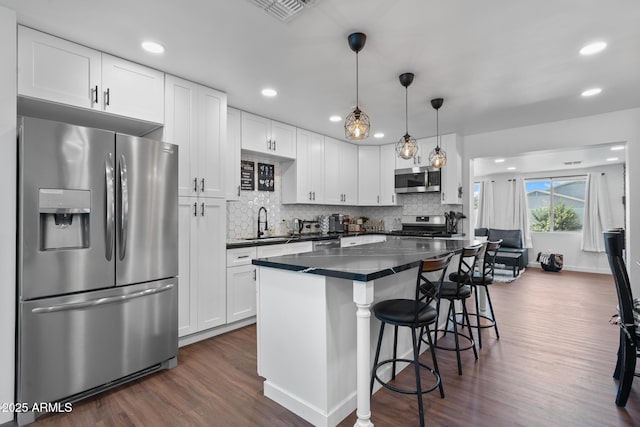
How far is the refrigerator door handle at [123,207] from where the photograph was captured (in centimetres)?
226

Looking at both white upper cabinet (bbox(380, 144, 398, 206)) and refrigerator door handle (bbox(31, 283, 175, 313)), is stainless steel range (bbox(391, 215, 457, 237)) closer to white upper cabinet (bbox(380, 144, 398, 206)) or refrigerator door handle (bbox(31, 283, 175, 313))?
white upper cabinet (bbox(380, 144, 398, 206))

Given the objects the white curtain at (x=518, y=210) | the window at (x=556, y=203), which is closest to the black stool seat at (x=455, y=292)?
the white curtain at (x=518, y=210)

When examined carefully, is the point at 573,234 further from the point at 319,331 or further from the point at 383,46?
the point at 319,331

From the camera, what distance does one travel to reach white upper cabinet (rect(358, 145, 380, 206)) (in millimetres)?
5801

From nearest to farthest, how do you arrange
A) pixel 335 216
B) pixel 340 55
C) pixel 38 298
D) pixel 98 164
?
pixel 38 298
pixel 98 164
pixel 340 55
pixel 335 216

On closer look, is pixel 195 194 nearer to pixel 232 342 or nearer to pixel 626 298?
pixel 232 342

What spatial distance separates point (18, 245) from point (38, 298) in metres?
0.36

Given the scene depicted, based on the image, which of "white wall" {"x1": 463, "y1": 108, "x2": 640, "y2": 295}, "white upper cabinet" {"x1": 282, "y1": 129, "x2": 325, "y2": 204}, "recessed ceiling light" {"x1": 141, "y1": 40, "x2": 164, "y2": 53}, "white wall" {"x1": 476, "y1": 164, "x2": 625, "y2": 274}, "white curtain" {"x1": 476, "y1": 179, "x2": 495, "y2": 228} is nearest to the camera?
"recessed ceiling light" {"x1": 141, "y1": 40, "x2": 164, "y2": 53}

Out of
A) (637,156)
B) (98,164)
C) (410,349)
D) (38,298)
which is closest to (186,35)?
(98,164)

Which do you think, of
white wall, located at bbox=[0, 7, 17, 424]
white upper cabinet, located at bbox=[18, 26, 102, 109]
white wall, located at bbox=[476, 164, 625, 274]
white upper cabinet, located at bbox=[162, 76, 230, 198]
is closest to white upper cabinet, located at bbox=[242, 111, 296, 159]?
white upper cabinet, located at bbox=[162, 76, 230, 198]

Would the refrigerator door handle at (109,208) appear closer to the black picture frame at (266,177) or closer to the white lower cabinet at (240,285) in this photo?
the white lower cabinet at (240,285)

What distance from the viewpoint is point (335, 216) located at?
534 cm

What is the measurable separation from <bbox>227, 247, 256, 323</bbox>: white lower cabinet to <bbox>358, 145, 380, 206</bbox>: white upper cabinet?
9.34 feet

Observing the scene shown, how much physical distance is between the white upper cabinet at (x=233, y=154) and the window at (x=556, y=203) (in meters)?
7.50
